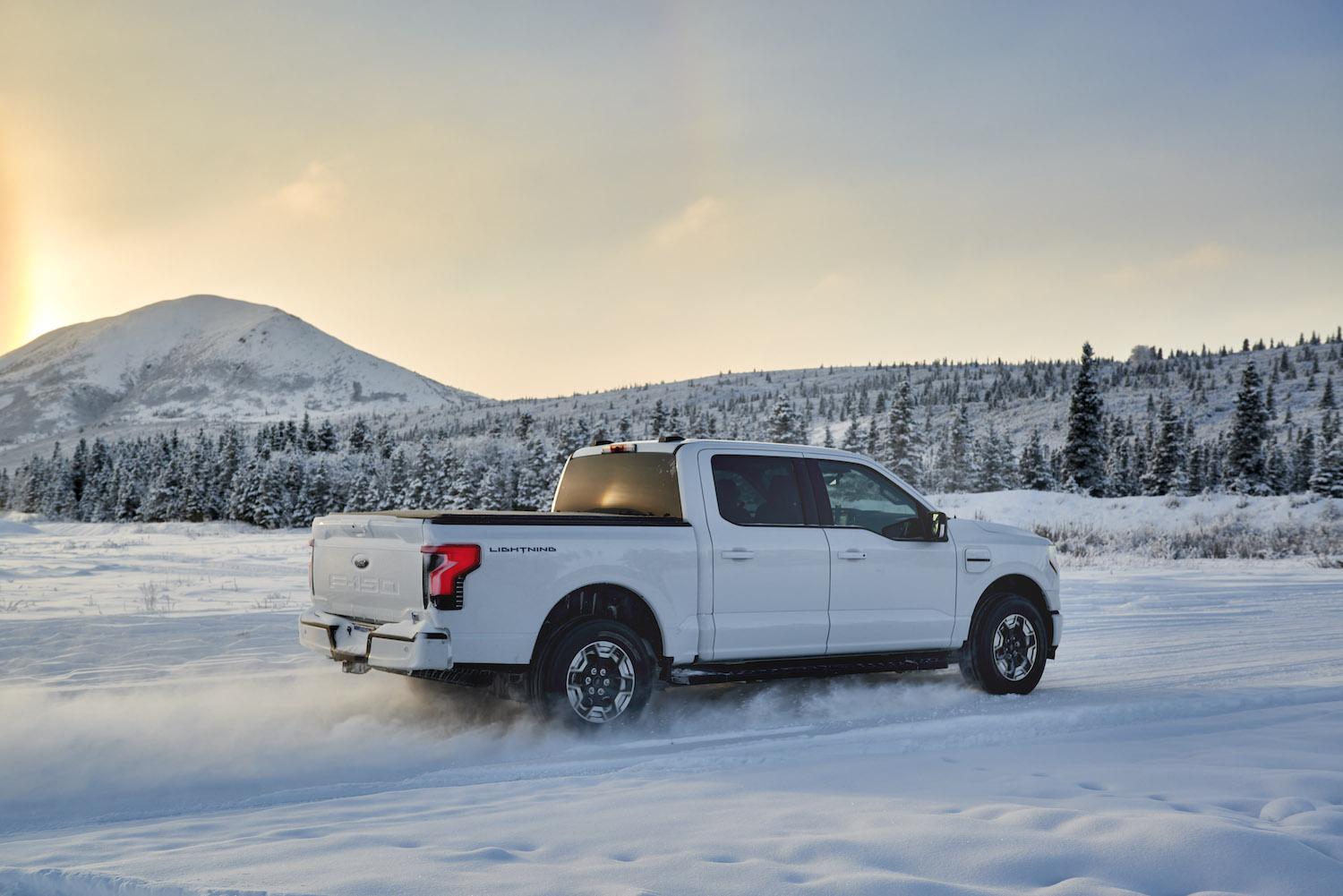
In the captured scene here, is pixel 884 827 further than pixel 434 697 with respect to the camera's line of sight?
No

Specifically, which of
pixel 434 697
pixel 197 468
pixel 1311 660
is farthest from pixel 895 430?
pixel 197 468

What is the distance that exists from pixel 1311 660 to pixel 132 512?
105m

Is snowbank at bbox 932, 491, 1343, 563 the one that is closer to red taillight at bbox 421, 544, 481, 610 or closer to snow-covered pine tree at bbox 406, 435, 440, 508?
red taillight at bbox 421, 544, 481, 610

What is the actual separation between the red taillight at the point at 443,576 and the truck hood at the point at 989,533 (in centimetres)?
429

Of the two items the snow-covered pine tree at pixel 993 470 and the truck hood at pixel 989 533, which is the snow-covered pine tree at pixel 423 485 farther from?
the truck hood at pixel 989 533

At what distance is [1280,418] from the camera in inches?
4382

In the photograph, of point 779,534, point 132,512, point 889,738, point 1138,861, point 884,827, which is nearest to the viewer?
point 1138,861

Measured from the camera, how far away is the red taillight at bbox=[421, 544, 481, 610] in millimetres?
5836

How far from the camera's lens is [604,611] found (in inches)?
256

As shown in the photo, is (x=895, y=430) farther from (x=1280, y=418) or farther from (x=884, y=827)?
(x=1280, y=418)

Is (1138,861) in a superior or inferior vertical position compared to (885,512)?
inferior

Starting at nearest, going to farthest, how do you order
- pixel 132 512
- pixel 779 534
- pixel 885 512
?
pixel 779 534 < pixel 885 512 < pixel 132 512

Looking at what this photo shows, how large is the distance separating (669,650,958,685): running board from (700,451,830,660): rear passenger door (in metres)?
0.07

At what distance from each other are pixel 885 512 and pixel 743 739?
8.00 ft
